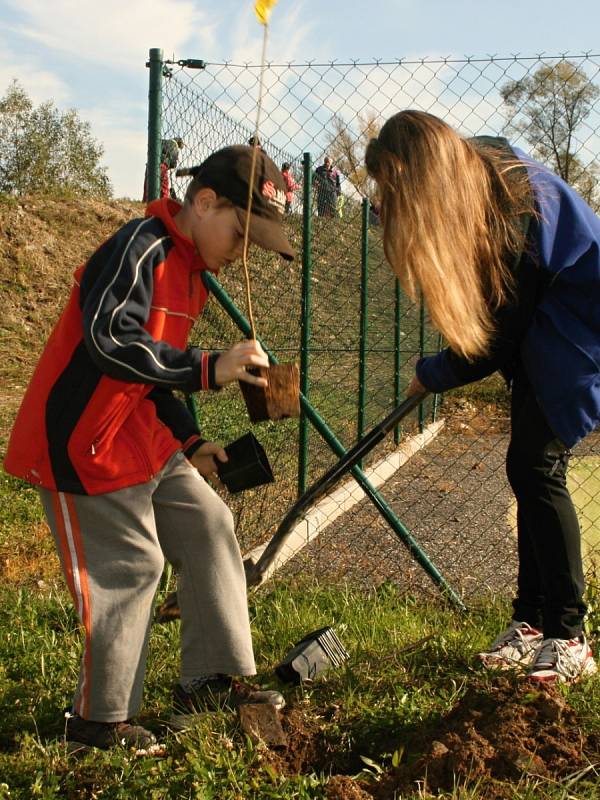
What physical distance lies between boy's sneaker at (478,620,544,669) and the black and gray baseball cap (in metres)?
1.47

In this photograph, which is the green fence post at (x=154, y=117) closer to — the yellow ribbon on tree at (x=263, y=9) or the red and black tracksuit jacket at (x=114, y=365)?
the red and black tracksuit jacket at (x=114, y=365)

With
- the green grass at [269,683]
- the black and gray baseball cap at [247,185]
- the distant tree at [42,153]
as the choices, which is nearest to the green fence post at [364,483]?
the green grass at [269,683]

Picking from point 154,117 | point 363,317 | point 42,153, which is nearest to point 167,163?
point 154,117

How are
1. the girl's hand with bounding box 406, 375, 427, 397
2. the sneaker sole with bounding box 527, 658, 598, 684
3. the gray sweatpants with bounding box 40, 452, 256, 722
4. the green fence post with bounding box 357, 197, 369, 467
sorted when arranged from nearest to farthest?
the gray sweatpants with bounding box 40, 452, 256, 722, the sneaker sole with bounding box 527, 658, 598, 684, the girl's hand with bounding box 406, 375, 427, 397, the green fence post with bounding box 357, 197, 369, 467

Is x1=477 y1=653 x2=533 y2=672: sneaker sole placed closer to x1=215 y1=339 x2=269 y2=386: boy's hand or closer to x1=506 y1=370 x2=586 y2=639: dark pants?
x1=506 y1=370 x2=586 y2=639: dark pants

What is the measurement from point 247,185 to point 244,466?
86cm

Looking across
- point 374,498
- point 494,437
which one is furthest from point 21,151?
point 374,498

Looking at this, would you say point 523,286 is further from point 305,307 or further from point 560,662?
point 305,307

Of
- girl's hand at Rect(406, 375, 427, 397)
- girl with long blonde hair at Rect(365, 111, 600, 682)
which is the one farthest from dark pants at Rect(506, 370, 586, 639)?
girl's hand at Rect(406, 375, 427, 397)

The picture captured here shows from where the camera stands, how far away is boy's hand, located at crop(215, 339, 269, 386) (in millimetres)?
2377

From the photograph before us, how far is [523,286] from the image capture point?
2.63 metres

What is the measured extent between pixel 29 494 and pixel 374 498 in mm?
2753

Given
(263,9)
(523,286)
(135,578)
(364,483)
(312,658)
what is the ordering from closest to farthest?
(263,9), (135,578), (523,286), (312,658), (364,483)

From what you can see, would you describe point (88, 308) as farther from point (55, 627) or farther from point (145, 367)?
point (55, 627)
